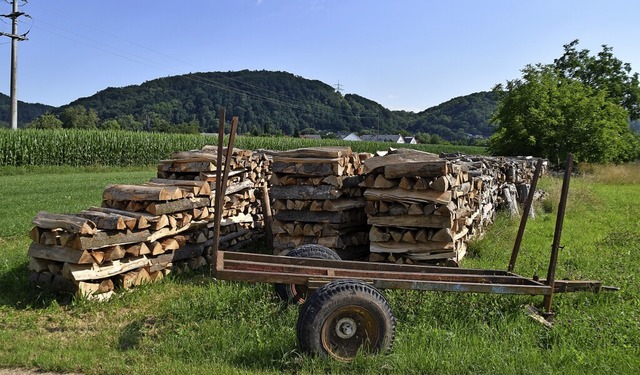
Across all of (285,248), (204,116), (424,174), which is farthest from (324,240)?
(204,116)

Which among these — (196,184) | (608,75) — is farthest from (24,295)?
(608,75)

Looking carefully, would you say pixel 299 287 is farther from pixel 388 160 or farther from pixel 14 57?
pixel 14 57

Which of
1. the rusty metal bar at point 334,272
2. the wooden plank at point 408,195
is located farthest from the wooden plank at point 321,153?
the rusty metal bar at point 334,272

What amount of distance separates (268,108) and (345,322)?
408 ft

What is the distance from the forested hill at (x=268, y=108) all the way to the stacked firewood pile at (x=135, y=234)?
8136 cm

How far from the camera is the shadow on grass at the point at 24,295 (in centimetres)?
584

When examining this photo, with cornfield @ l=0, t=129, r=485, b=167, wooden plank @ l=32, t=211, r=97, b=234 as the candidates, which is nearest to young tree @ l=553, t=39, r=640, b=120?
cornfield @ l=0, t=129, r=485, b=167

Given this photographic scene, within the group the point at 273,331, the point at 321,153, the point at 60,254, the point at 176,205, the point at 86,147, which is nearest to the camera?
the point at 273,331

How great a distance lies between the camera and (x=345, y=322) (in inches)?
161

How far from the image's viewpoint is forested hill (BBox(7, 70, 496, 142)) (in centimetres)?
10250

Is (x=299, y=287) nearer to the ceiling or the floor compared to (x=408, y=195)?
nearer to the floor

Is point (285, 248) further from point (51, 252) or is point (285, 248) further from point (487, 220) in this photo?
point (487, 220)

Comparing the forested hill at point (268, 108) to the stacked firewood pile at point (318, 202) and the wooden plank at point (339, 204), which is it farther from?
the wooden plank at point (339, 204)

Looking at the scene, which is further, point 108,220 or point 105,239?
point 108,220
